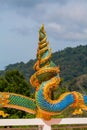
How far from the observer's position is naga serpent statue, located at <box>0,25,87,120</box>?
1039cm

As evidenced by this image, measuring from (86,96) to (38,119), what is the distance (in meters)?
1.51

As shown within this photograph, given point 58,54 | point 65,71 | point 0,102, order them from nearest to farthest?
point 0,102 < point 65,71 < point 58,54

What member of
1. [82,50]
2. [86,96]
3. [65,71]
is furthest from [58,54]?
[86,96]

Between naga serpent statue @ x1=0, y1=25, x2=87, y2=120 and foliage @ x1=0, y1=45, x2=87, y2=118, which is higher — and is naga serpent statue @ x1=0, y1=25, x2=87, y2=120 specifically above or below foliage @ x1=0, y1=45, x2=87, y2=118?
below

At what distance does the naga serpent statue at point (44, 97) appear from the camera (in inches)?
409

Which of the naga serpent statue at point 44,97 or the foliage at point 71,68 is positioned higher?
the foliage at point 71,68

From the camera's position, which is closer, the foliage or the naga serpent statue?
the naga serpent statue

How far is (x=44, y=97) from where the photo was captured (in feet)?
34.3

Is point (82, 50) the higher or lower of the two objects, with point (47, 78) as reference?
higher

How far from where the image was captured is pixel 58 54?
9112cm

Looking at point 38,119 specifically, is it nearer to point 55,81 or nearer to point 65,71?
point 55,81

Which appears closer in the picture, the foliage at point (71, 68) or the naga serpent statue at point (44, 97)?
the naga serpent statue at point (44, 97)

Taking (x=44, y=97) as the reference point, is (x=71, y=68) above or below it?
above

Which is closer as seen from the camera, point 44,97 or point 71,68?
point 44,97
